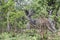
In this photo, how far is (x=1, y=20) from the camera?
12.4 metres

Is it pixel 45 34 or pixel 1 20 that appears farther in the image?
pixel 1 20

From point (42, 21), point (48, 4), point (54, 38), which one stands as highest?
point (48, 4)

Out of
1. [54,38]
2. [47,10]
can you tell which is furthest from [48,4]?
[54,38]

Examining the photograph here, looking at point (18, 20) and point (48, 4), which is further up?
point (48, 4)

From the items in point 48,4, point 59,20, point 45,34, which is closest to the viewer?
point 45,34

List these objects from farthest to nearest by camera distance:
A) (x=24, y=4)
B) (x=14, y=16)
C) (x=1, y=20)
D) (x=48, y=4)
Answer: (x=24, y=4) → (x=1, y=20) → (x=14, y=16) → (x=48, y=4)

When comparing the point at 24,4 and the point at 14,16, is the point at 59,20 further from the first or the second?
the point at 24,4

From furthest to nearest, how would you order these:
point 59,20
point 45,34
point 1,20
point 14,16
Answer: point 1,20, point 14,16, point 59,20, point 45,34

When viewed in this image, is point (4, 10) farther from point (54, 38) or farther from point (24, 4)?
point (54, 38)

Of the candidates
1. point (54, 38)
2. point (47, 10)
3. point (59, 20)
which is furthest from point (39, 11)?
point (54, 38)

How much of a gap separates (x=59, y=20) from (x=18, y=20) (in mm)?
4001

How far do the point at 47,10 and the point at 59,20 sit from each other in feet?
4.19

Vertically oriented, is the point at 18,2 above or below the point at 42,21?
above

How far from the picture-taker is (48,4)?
10.8 meters
